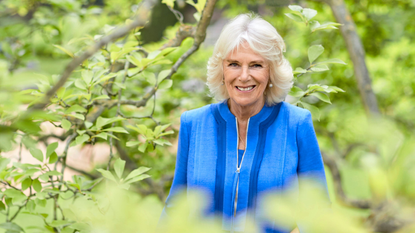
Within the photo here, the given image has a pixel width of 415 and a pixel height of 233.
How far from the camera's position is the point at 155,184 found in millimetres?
3096

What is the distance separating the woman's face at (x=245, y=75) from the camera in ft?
5.43

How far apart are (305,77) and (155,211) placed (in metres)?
4.18

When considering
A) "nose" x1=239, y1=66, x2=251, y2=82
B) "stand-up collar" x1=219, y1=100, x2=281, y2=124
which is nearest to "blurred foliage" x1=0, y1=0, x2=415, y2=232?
"stand-up collar" x1=219, y1=100, x2=281, y2=124

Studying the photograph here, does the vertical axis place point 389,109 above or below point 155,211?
below

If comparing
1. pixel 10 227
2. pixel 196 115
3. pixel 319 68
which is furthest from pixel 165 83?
pixel 10 227

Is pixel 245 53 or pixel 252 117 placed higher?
pixel 245 53

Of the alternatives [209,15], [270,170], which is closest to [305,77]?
[209,15]

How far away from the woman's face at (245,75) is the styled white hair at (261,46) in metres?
0.03

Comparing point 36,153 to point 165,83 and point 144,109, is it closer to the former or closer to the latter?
point 165,83

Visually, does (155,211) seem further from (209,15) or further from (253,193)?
(209,15)

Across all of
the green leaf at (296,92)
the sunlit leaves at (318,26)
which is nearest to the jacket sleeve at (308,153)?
the green leaf at (296,92)

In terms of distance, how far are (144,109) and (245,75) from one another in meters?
1.45

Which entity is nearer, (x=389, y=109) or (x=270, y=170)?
(x=270, y=170)

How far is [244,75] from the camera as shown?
64.7 inches
